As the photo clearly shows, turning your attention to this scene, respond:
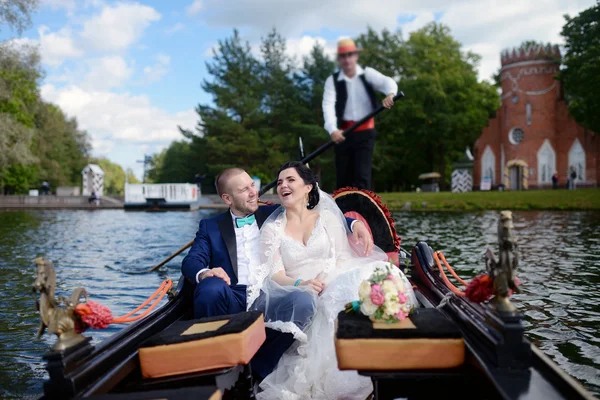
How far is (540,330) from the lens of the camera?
4.27 meters

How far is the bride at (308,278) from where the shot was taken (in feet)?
8.76

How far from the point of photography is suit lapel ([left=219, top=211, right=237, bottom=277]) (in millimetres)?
3158

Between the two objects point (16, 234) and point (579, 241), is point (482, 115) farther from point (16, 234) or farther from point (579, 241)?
point (16, 234)

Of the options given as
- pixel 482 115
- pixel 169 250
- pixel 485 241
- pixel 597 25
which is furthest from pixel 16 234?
pixel 482 115

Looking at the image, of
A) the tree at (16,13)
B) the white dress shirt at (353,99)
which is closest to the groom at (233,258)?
the white dress shirt at (353,99)

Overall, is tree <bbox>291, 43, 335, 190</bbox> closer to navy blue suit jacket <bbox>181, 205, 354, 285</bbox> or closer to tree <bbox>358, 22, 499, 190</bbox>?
tree <bbox>358, 22, 499, 190</bbox>

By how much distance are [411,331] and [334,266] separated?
43.8 inches

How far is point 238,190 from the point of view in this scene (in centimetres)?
316

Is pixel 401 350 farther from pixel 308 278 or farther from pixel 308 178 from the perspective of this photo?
pixel 308 178

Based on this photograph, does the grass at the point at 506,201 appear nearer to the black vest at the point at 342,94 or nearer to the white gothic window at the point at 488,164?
the white gothic window at the point at 488,164

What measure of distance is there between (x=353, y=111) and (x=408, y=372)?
3.09 metres

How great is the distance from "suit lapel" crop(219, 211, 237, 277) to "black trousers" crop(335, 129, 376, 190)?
182cm

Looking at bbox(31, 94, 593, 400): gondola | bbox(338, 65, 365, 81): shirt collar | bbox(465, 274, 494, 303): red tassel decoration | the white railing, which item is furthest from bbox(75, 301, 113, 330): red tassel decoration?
the white railing

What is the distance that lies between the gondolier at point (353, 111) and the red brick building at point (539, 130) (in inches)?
1108
